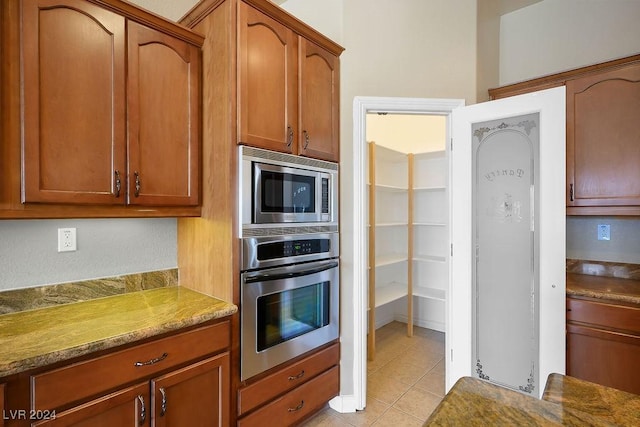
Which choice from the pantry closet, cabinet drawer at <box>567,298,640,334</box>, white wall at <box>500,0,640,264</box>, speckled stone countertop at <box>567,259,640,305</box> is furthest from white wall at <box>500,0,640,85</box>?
cabinet drawer at <box>567,298,640,334</box>

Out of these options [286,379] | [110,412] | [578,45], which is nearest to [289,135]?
[286,379]

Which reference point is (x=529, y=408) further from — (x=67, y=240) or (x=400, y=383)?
(x=400, y=383)

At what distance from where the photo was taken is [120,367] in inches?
48.0

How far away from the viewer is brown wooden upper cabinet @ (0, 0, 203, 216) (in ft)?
4.12

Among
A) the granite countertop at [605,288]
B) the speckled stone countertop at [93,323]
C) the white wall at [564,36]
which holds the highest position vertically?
the white wall at [564,36]

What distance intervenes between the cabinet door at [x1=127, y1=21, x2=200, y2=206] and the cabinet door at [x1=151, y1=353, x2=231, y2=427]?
82 centimetres

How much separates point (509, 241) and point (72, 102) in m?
2.52

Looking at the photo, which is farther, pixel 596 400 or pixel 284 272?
pixel 284 272

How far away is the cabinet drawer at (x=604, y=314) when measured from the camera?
71.9 inches

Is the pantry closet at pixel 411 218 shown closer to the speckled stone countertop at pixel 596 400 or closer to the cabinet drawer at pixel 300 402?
the cabinet drawer at pixel 300 402

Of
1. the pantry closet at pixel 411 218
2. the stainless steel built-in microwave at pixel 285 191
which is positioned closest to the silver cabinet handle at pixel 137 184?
the stainless steel built-in microwave at pixel 285 191

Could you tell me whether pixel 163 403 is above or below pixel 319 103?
below

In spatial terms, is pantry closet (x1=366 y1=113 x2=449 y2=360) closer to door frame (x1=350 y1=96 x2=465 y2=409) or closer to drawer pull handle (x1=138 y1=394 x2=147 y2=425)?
door frame (x1=350 y1=96 x2=465 y2=409)

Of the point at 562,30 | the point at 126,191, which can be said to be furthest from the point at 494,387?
the point at 562,30
